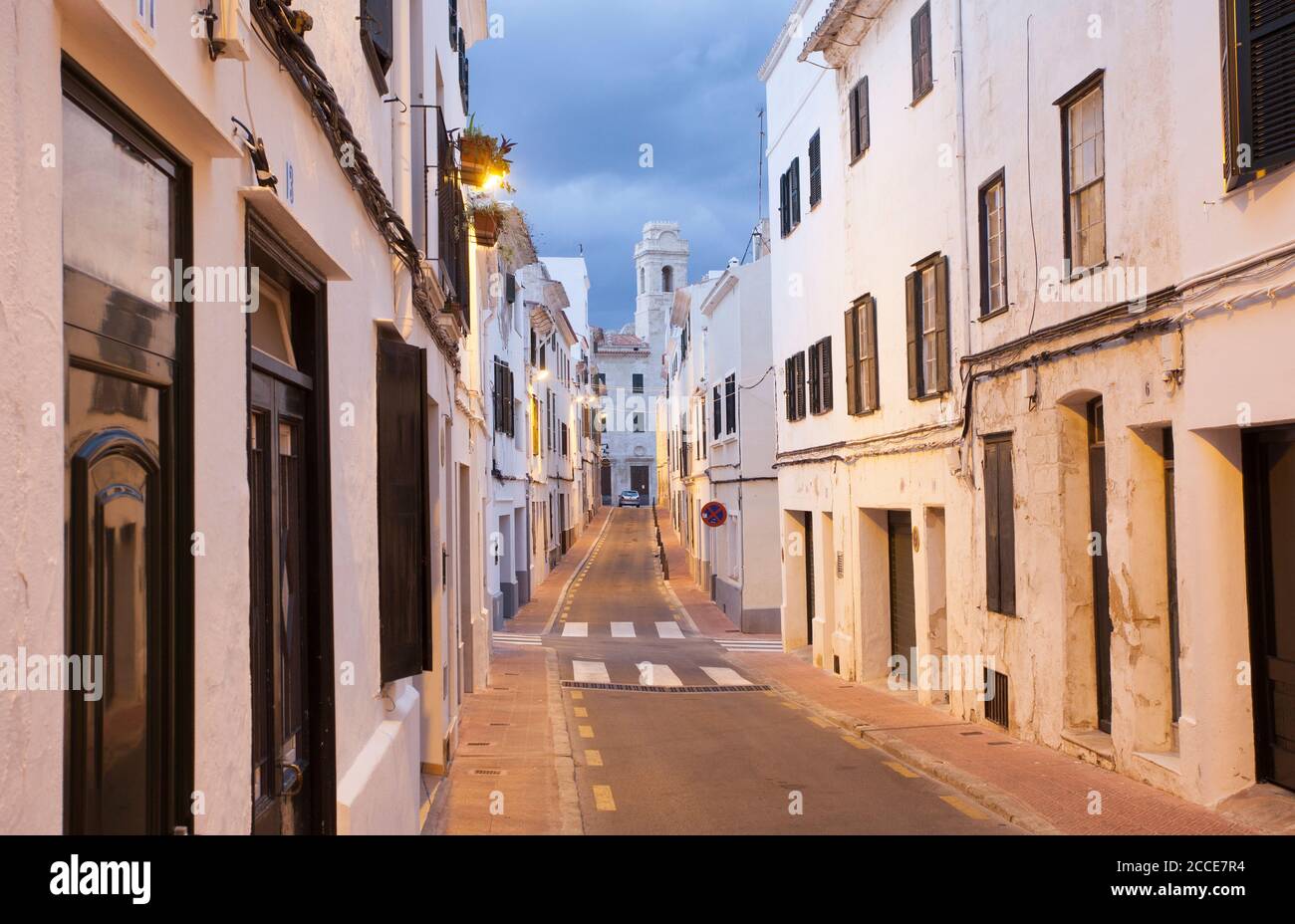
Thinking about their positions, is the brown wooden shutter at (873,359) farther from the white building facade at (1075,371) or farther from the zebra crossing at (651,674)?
the zebra crossing at (651,674)

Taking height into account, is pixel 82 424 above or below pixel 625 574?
above

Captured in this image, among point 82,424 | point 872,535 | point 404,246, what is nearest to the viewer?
point 82,424

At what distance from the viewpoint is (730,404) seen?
1265 inches

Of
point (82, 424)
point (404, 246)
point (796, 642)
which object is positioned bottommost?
point (796, 642)

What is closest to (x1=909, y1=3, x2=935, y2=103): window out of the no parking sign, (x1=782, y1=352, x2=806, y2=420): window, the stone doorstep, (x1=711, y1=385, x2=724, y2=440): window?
(x1=782, y1=352, x2=806, y2=420): window

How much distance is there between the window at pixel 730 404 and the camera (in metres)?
31.2

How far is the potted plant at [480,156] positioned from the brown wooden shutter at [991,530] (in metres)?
6.55

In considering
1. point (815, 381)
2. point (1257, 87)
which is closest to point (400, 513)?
point (1257, 87)

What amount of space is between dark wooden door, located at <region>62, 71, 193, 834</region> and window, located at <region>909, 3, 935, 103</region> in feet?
43.9

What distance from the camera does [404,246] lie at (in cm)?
853

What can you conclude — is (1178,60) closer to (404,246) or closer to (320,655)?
(404,246)

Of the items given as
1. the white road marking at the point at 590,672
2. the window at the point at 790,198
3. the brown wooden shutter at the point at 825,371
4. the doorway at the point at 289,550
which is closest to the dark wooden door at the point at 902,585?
the brown wooden shutter at the point at 825,371
